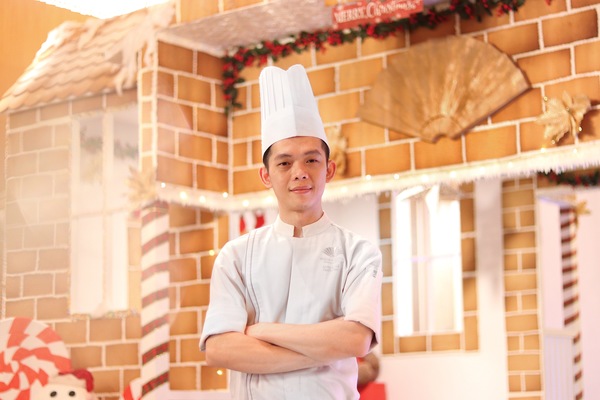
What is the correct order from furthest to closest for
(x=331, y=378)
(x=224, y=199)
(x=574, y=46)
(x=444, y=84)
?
(x=224, y=199) < (x=444, y=84) < (x=574, y=46) < (x=331, y=378)

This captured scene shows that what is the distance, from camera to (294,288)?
7.03ft

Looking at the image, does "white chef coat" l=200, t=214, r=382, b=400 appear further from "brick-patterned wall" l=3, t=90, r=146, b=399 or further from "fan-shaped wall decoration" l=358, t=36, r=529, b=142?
"brick-patterned wall" l=3, t=90, r=146, b=399

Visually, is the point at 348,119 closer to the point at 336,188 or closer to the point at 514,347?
the point at 336,188

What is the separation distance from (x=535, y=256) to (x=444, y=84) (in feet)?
3.39

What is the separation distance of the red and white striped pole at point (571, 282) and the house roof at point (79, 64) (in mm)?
2655

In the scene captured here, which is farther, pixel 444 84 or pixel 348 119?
pixel 348 119

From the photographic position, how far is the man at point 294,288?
207 centimetres

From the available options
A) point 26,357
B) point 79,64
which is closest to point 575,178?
point 79,64

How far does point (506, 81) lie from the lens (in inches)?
197

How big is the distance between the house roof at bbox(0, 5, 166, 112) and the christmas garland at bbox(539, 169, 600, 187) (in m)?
2.45

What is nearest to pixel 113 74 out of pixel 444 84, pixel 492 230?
pixel 444 84

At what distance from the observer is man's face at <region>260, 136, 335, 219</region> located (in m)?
2.13

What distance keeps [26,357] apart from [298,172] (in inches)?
135

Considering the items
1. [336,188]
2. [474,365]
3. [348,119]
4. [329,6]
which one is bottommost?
[474,365]
